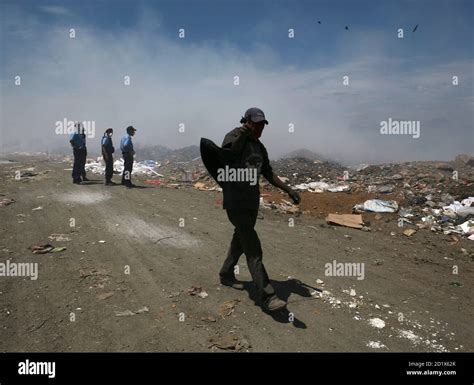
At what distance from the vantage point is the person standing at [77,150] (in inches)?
437

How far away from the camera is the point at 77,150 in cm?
1130

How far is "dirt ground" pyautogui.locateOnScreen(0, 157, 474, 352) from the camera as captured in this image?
327 cm

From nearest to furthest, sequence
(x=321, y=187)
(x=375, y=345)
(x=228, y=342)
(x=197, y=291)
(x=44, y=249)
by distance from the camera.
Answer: (x=228, y=342)
(x=375, y=345)
(x=197, y=291)
(x=44, y=249)
(x=321, y=187)

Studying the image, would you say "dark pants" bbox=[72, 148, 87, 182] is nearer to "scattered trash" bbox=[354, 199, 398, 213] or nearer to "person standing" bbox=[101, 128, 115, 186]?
"person standing" bbox=[101, 128, 115, 186]

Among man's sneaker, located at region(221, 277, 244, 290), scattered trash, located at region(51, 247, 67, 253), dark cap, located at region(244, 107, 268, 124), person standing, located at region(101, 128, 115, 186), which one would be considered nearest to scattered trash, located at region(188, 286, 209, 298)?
Answer: man's sneaker, located at region(221, 277, 244, 290)

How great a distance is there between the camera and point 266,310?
3717 mm

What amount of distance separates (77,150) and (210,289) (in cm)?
898

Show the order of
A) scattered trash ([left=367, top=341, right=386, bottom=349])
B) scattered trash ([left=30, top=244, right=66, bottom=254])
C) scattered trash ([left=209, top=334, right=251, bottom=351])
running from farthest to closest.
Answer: scattered trash ([left=30, top=244, right=66, bottom=254])
scattered trash ([left=367, top=341, right=386, bottom=349])
scattered trash ([left=209, top=334, right=251, bottom=351])

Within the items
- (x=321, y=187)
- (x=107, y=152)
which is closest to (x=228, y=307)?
(x=107, y=152)

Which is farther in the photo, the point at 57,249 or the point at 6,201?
the point at 6,201

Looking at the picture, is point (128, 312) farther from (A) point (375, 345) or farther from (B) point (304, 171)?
(B) point (304, 171)

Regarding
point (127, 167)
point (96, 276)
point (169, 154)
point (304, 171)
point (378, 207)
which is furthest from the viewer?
point (169, 154)
